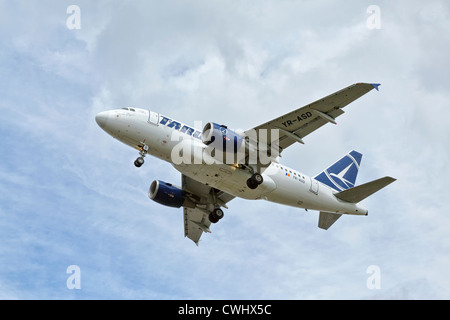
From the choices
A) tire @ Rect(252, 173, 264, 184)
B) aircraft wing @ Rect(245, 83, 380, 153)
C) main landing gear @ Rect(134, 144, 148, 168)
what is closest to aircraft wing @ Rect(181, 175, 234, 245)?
tire @ Rect(252, 173, 264, 184)

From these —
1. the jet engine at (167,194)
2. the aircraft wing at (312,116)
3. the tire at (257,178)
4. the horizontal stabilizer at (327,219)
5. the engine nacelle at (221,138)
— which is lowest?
the horizontal stabilizer at (327,219)

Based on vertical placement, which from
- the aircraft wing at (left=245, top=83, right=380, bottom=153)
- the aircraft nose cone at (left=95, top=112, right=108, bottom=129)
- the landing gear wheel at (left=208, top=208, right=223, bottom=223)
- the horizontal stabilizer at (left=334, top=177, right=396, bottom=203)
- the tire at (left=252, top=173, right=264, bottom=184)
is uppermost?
the aircraft nose cone at (left=95, top=112, right=108, bottom=129)

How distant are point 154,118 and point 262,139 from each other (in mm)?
7460

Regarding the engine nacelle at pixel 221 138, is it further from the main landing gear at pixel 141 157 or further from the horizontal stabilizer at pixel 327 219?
the horizontal stabilizer at pixel 327 219

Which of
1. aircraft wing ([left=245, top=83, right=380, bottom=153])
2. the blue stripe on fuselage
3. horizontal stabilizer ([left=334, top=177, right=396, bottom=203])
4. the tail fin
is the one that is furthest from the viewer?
the tail fin

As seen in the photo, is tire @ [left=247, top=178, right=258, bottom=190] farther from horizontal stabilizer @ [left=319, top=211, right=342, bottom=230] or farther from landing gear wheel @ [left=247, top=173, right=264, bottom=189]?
horizontal stabilizer @ [left=319, top=211, right=342, bottom=230]

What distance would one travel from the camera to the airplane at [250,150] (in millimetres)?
38688

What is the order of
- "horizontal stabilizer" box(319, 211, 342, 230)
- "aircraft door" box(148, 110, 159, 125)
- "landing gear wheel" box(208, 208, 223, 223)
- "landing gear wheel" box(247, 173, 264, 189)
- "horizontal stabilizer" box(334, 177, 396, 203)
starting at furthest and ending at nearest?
"landing gear wheel" box(208, 208, 223, 223)
"horizontal stabilizer" box(319, 211, 342, 230)
"horizontal stabilizer" box(334, 177, 396, 203)
"landing gear wheel" box(247, 173, 264, 189)
"aircraft door" box(148, 110, 159, 125)

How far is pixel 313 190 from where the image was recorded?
43.6m

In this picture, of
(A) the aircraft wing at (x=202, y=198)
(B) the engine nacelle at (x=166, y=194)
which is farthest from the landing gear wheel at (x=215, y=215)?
(B) the engine nacelle at (x=166, y=194)

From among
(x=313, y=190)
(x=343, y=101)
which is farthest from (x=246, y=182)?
(x=343, y=101)

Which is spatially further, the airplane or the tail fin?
the tail fin

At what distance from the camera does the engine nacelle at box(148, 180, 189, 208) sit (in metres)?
47.0

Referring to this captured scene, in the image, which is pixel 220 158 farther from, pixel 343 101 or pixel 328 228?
pixel 328 228
